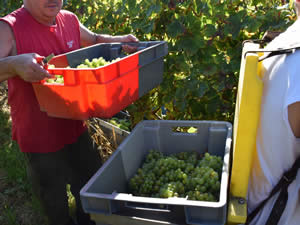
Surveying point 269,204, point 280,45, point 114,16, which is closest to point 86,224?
point 269,204

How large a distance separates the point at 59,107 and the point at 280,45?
3.21ft

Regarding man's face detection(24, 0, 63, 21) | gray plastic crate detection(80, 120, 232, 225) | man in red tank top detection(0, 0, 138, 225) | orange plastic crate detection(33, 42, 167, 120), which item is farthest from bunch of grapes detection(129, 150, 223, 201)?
man's face detection(24, 0, 63, 21)

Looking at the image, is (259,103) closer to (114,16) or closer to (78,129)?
(78,129)

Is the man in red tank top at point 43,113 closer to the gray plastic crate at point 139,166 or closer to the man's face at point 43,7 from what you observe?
the man's face at point 43,7

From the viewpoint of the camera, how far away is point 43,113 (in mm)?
1828

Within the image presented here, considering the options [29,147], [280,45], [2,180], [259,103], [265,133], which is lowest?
[2,180]

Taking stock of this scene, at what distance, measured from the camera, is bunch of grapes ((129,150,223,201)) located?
54.8 inches

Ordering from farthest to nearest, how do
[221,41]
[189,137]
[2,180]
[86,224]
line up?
[2,180], [86,224], [221,41], [189,137]

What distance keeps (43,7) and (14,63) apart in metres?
0.42

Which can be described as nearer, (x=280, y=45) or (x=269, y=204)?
(x=280, y=45)

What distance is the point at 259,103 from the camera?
1164 mm

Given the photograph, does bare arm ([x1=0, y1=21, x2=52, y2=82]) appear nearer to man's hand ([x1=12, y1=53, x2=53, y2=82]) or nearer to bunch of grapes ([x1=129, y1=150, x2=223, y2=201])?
man's hand ([x1=12, y1=53, x2=53, y2=82])

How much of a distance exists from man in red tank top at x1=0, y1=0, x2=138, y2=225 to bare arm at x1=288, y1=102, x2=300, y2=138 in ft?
3.30

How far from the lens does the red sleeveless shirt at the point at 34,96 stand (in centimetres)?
173
